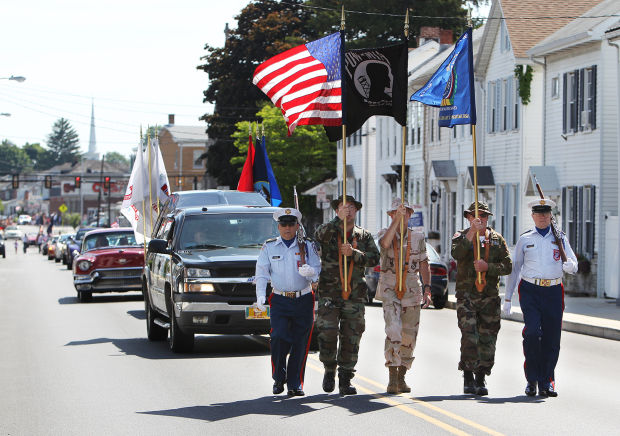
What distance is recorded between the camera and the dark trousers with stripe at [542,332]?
1150cm

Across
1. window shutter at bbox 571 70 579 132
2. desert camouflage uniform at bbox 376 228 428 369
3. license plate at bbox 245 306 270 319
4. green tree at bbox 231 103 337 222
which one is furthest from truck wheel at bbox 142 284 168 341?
green tree at bbox 231 103 337 222

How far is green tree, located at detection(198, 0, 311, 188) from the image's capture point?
6919 centimetres

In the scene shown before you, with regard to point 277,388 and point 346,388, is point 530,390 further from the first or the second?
point 277,388

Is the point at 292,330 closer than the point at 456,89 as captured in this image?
Yes

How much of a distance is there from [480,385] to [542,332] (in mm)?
806

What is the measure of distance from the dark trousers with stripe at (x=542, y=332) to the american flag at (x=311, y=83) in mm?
2864

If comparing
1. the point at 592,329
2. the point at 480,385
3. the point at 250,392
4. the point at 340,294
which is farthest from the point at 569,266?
the point at 592,329

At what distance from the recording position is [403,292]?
11273 millimetres

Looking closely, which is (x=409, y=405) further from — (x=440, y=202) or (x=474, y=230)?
(x=440, y=202)

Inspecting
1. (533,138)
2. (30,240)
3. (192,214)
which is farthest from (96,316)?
(30,240)

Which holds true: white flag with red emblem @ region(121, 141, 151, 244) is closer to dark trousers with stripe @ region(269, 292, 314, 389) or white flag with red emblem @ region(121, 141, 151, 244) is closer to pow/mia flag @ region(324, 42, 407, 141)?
pow/mia flag @ region(324, 42, 407, 141)

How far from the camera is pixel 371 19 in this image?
6488cm

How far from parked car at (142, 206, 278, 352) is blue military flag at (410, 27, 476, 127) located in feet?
11.7

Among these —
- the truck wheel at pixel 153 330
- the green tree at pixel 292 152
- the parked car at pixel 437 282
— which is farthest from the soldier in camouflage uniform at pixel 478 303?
the green tree at pixel 292 152
